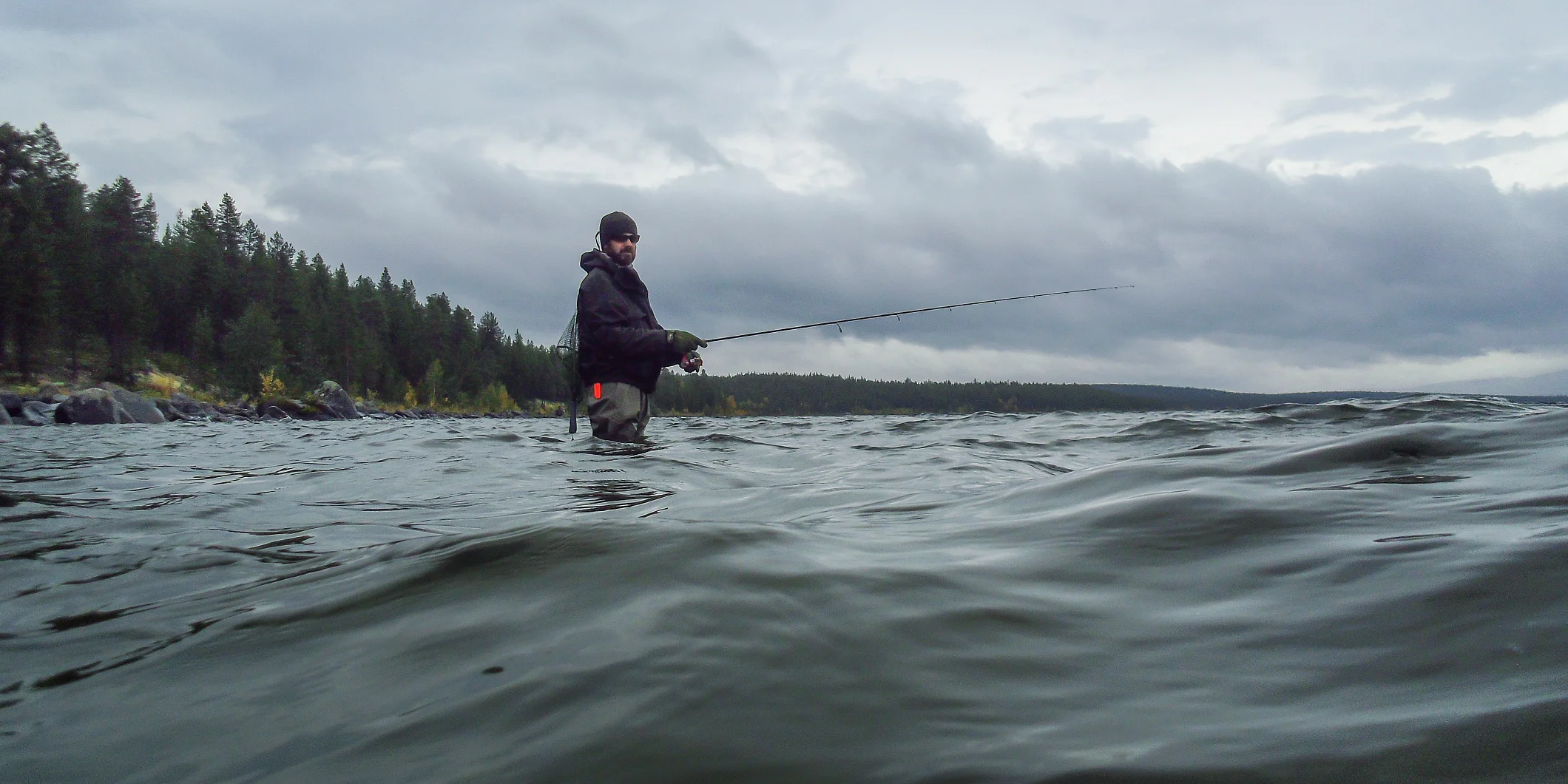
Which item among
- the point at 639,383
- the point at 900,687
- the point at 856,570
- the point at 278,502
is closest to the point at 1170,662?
the point at 900,687

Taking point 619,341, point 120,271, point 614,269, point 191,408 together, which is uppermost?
point 120,271

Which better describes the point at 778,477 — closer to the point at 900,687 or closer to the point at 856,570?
the point at 856,570

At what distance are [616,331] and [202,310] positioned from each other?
7433 cm

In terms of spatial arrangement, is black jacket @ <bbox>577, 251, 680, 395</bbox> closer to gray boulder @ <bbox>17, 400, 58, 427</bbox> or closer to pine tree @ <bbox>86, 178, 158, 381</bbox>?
gray boulder @ <bbox>17, 400, 58, 427</bbox>

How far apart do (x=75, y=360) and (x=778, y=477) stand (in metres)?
64.9

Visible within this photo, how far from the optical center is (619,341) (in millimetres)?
7949

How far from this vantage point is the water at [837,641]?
103 cm

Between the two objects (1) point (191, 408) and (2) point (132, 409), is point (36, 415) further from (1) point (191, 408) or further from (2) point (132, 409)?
(1) point (191, 408)

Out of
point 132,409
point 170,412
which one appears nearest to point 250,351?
point 170,412

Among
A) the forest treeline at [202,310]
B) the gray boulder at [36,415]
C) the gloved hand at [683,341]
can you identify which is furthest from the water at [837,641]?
the forest treeline at [202,310]

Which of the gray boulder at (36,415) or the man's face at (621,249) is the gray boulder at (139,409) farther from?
the man's face at (621,249)

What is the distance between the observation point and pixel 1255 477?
132 inches

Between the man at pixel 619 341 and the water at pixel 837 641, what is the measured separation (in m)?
4.57

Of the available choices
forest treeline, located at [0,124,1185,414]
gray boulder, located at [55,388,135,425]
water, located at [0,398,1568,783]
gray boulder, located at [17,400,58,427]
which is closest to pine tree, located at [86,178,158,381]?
forest treeline, located at [0,124,1185,414]
